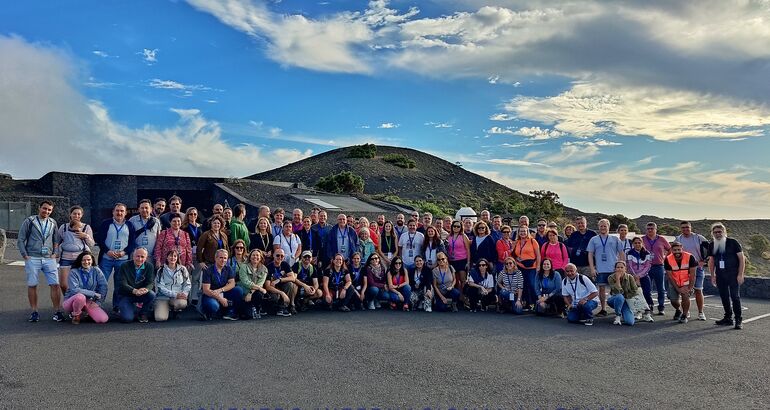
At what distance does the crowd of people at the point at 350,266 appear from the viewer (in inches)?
328

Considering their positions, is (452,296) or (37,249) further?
(452,296)

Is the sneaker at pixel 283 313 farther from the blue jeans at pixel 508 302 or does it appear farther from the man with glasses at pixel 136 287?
the blue jeans at pixel 508 302

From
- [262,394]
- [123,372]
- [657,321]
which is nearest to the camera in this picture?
[262,394]

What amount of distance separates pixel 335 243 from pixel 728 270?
6.35 meters

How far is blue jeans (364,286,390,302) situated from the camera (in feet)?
32.4

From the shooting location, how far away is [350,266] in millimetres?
10008

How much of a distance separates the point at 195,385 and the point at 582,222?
7685 millimetres

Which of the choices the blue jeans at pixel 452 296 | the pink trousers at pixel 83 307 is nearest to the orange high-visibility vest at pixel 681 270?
the blue jeans at pixel 452 296

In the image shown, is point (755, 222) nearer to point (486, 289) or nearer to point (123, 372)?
point (486, 289)

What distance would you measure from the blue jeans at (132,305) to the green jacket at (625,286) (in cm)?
711

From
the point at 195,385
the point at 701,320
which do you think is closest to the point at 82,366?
the point at 195,385

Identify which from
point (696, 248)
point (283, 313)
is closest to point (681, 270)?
point (696, 248)

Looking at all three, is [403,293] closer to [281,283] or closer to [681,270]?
[281,283]

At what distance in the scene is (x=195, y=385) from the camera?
5.24 meters
